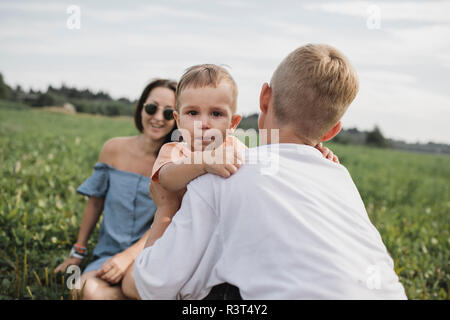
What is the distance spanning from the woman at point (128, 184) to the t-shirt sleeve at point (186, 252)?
162 centimetres

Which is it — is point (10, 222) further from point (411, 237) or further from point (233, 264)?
point (411, 237)

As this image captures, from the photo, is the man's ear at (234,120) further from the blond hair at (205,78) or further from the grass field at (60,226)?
the grass field at (60,226)

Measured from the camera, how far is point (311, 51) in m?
1.50

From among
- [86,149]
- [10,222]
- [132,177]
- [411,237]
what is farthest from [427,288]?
[86,149]

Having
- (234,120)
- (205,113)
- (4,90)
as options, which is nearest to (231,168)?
(205,113)

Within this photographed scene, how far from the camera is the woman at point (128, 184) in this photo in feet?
10.6

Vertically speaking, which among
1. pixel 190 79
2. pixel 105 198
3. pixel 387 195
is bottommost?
pixel 387 195

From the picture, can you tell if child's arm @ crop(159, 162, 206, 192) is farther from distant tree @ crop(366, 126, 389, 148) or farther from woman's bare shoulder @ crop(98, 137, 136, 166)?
distant tree @ crop(366, 126, 389, 148)

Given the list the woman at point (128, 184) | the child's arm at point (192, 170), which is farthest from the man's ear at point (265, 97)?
the woman at point (128, 184)

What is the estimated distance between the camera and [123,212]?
10.8 feet

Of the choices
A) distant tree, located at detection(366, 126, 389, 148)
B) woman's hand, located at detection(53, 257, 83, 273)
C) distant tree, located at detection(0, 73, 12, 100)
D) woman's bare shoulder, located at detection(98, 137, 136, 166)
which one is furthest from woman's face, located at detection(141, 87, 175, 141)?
distant tree, located at detection(0, 73, 12, 100)

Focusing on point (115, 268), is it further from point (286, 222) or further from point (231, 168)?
point (286, 222)

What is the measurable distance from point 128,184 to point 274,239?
2.24 m

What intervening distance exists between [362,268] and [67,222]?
11.7 feet
